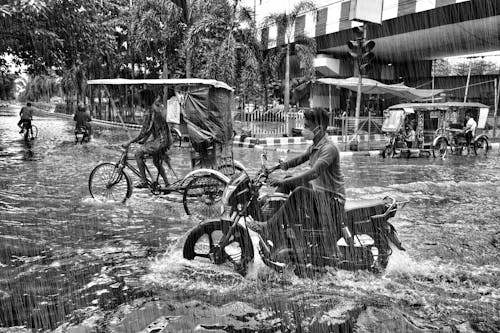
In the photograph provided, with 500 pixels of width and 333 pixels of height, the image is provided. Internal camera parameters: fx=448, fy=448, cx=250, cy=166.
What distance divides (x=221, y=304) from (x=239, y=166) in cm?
425

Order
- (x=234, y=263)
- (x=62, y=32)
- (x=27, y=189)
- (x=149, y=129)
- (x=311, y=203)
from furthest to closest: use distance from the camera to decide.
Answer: (x=62, y=32), (x=27, y=189), (x=149, y=129), (x=234, y=263), (x=311, y=203)

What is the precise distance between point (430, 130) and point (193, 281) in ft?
55.7

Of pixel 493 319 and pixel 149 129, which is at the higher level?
pixel 149 129

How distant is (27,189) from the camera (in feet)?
28.7

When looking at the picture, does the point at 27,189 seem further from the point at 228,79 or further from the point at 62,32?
the point at 228,79

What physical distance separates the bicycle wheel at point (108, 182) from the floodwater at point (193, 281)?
233mm

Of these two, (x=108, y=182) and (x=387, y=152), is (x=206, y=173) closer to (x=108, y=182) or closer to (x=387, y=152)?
(x=108, y=182)

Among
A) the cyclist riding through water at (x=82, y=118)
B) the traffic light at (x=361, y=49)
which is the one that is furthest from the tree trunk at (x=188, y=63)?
the traffic light at (x=361, y=49)

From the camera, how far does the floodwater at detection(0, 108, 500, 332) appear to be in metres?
3.68

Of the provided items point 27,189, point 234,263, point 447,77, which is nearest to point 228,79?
point 27,189

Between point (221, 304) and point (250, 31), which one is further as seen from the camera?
point (250, 31)

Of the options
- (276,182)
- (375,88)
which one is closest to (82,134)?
(375,88)

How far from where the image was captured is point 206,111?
26.1ft

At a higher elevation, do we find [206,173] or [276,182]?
[276,182]
